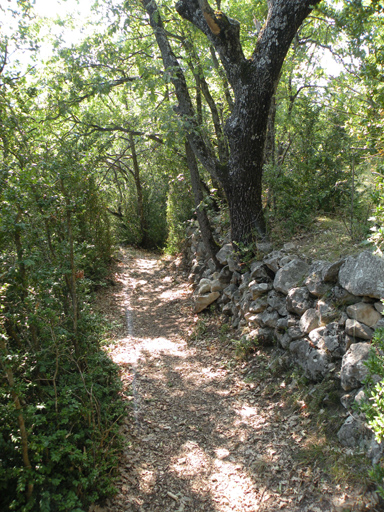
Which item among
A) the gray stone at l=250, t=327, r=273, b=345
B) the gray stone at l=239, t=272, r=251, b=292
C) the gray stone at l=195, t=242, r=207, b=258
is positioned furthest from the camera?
the gray stone at l=195, t=242, r=207, b=258

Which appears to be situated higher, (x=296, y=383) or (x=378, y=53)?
(x=378, y=53)

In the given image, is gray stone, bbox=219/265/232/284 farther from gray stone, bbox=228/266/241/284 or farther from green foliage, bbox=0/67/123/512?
green foliage, bbox=0/67/123/512

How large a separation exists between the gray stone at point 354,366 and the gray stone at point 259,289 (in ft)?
6.57

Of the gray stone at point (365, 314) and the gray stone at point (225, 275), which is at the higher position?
the gray stone at point (365, 314)

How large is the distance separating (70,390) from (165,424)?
146cm

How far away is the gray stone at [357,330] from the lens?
131 inches

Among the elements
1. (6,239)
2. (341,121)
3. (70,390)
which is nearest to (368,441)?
(70,390)

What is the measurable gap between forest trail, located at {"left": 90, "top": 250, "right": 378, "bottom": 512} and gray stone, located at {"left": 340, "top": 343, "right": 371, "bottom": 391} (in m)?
0.67

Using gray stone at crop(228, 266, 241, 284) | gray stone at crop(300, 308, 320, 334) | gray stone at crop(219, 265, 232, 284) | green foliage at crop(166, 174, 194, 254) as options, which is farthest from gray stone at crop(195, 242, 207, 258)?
gray stone at crop(300, 308, 320, 334)

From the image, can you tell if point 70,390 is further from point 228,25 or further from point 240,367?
point 228,25

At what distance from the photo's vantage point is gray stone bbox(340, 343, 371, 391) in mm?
3180

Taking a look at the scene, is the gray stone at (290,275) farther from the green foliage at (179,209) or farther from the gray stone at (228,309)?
the green foliage at (179,209)

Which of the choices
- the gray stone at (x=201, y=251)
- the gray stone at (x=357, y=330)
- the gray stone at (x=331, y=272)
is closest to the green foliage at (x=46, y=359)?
the gray stone at (x=357, y=330)

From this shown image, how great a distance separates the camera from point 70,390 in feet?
9.95
